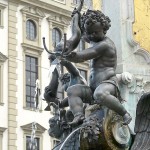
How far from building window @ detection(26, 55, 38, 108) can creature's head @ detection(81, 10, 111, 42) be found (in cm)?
2532

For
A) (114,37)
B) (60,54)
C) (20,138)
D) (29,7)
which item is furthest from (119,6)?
(29,7)

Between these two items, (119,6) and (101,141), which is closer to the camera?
(101,141)

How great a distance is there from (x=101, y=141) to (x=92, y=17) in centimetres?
162

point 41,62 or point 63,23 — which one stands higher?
point 63,23

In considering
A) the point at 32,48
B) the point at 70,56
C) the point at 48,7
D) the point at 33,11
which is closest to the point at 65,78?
the point at 70,56

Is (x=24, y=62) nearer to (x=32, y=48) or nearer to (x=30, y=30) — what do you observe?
(x=32, y=48)

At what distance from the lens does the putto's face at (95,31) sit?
730 centimetres

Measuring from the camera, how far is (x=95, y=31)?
7344 millimetres

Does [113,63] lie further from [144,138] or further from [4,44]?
[4,44]

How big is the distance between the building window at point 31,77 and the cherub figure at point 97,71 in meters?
25.3

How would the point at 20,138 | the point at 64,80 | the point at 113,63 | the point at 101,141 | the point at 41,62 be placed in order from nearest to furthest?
the point at 101,141
the point at 113,63
the point at 64,80
the point at 20,138
the point at 41,62

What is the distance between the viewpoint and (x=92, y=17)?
7266 mm

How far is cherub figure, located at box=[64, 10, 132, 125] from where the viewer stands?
6887 millimetres

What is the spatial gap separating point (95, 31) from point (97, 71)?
0.53 meters
